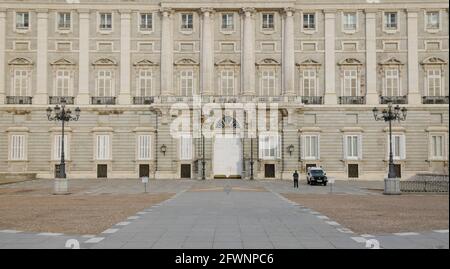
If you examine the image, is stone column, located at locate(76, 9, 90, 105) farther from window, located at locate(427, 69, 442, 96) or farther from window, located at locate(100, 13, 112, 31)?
window, located at locate(427, 69, 442, 96)

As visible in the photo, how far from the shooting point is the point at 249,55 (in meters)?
59.2

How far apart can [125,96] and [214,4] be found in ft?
41.2

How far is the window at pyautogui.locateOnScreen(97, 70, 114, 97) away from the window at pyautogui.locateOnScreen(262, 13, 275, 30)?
16.0 metres

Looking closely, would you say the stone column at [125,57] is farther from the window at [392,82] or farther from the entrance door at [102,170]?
the window at [392,82]

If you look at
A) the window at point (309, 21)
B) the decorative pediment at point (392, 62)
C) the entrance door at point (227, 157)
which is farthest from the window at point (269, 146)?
the decorative pediment at point (392, 62)

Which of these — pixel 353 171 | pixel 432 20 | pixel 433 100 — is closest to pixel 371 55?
pixel 432 20

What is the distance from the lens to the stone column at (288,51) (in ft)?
194

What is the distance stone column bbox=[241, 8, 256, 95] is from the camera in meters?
59.0

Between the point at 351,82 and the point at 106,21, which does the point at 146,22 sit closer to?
the point at 106,21

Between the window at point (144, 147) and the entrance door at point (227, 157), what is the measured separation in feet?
21.3

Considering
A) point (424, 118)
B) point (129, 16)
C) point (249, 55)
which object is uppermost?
point (129, 16)

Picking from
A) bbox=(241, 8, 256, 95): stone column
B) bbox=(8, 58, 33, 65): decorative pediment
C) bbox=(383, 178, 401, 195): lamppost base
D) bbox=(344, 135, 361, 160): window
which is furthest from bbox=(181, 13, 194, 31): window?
bbox=(383, 178, 401, 195): lamppost base

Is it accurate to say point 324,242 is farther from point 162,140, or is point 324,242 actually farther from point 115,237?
point 162,140
